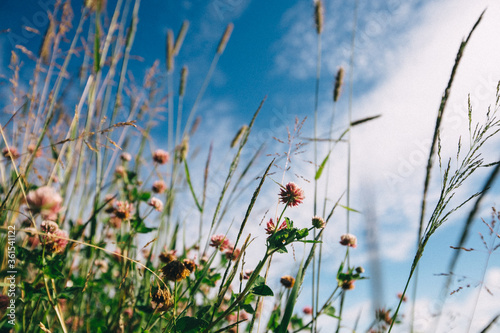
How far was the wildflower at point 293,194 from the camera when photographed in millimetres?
1026

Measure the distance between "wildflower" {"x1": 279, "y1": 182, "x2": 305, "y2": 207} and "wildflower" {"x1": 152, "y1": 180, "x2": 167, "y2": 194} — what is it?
4.92ft

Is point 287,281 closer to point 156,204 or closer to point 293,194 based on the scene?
point 293,194

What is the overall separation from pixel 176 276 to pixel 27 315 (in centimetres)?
87

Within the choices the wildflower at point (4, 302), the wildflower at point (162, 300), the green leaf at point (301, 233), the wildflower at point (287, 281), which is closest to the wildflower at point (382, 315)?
the green leaf at point (301, 233)

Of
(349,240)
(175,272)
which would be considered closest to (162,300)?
(175,272)

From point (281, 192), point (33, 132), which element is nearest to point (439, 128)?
point (281, 192)

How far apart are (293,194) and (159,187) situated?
62.0 inches

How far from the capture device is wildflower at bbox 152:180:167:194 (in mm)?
2346

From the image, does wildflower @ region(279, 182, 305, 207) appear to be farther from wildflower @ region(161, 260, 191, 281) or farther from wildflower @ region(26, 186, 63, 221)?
wildflower @ region(26, 186, 63, 221)

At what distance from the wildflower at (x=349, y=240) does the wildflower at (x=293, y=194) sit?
67 centimetres

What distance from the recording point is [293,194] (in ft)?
3.38

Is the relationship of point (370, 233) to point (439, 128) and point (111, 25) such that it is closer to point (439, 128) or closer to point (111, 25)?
point (439, 128)

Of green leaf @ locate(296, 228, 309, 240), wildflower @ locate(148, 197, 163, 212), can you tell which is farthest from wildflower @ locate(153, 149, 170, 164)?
green leaf @ locate(296, 228, 309, 240)

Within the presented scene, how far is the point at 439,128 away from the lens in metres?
0.89
